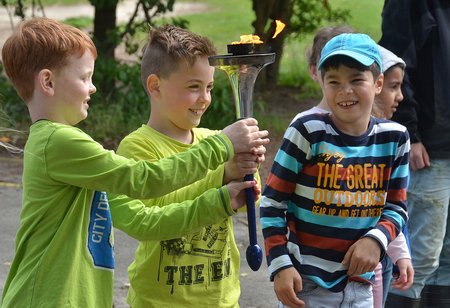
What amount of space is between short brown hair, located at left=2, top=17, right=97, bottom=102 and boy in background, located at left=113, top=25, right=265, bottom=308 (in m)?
0.46

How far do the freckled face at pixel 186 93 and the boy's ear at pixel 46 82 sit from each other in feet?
1.78

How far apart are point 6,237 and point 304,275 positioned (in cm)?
336

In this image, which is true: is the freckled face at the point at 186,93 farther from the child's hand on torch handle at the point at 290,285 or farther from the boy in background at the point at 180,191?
the child's hand on torch handle at the point at 290,285

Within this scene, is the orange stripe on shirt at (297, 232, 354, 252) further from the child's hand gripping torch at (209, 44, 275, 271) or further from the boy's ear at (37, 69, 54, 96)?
the boy's ear at (37, 69, 54, 96)

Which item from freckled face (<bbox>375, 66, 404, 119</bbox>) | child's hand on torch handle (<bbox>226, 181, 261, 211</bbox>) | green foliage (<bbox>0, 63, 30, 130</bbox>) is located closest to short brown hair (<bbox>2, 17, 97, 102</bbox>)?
child's hand on torch handle (<bbox>226, 181, 261, 211</bbox>)

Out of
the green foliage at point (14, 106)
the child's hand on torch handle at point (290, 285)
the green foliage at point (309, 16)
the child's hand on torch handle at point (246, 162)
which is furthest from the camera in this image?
the green foliage at point (309, 16)

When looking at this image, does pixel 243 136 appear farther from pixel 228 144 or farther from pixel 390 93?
pixel 390 93

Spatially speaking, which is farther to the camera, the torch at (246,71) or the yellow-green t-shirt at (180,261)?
the yellow-green t-shirt at (180,261)

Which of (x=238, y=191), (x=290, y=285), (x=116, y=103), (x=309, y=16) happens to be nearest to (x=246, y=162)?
(x=238, y=191)

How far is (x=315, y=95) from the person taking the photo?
11547 mm

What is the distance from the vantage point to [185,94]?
356 cm

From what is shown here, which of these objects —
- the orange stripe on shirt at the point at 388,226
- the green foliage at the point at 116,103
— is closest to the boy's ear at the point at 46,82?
the orange stripe on shirt at the point at 388,226

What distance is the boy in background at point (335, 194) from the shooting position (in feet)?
11.6

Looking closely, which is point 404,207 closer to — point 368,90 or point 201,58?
point 368,90
